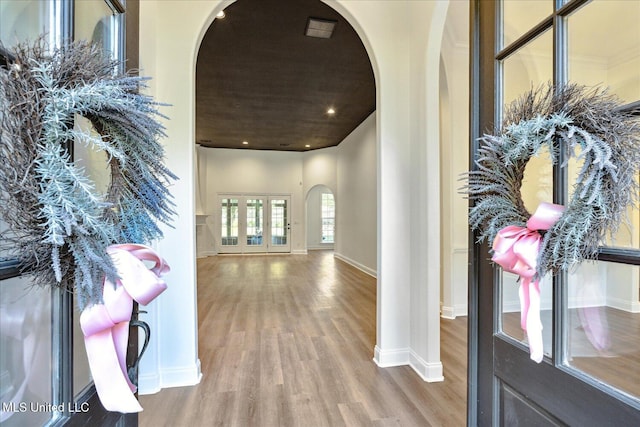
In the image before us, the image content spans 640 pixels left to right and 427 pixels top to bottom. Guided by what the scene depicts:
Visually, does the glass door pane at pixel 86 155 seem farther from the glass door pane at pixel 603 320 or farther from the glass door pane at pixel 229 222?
the glass door pane at pixel 229 222

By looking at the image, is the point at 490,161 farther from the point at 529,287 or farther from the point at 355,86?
the point at 355,86

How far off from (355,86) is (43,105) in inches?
202

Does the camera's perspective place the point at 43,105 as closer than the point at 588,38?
Yes

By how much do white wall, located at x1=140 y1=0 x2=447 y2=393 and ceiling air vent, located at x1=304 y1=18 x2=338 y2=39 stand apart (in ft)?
2.43

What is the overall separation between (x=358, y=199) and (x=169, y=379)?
6.18m

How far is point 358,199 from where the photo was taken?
7.91m

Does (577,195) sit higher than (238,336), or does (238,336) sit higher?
(577,195)

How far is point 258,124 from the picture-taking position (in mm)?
7512

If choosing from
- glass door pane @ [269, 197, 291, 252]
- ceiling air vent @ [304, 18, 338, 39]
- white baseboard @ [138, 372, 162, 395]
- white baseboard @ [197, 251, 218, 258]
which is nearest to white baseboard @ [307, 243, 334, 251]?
glass door pane @ [269, 197, 291, 252]

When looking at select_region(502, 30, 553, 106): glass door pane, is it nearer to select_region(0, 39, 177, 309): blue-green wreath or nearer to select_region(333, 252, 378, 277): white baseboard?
select_region(0, 39, 177, 309): blue-green wreath

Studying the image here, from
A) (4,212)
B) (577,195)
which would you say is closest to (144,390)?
Answer: (4,212)

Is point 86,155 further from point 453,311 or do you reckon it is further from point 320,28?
point 453,311

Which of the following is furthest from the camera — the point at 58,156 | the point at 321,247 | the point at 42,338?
the point at 321,247

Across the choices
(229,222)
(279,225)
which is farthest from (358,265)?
(229,222)
